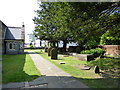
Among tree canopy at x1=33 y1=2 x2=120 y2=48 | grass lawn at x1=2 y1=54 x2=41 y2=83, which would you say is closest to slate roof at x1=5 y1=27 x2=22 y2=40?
grass lawn at x1=2 y1=54 x2=41 y2=83

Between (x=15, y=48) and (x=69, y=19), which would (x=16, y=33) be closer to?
(x=15, y=48)

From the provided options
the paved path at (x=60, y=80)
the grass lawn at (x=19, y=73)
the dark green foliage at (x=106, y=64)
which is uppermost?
the dark green foliage at (x=106, y=64)

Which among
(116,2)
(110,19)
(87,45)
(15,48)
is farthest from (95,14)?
(15,48)

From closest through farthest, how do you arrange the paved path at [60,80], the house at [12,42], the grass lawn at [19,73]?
1. the paved path at [60,80]
2. the grass lawn at [19,73]
3. the house at [12,42]

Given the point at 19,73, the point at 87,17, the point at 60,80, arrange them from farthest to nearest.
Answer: the point at 19,73, the point at 87,17, the point at 60,80

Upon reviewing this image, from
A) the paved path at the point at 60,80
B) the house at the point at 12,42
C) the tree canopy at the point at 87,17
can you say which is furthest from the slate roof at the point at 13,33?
the paved path at the point at 60,80

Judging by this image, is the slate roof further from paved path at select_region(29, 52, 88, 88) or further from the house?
paved path at select_region(29, 52, 88, 88)

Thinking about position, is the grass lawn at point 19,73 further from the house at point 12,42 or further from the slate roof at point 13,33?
the slate roof at point 13,33

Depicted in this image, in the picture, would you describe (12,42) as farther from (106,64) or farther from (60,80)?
(60,80)

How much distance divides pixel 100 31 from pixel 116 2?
2.49 m

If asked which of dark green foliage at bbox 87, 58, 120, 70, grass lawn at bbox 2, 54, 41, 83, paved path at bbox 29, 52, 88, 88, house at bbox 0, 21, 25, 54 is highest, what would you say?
house at bbox 0, 21, 25, 54

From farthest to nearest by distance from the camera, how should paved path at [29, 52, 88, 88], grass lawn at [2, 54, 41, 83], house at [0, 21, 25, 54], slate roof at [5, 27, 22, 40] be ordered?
slate roof at [5, 27, 22, 40], house at [0, 21, 25, 54], grass lawn at [2, 54, 41, 83], paved path at [29, 52, 88, 88]

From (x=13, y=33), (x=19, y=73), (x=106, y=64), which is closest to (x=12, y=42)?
(x=13, y=33)

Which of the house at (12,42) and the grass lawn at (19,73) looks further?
the house at (12,42)
